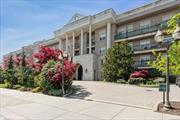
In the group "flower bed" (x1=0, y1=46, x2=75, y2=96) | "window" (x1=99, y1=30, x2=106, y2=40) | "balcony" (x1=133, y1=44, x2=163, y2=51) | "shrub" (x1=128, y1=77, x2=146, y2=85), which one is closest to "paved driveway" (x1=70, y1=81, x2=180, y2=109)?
"flower bed" (x1=0, y1=46, x2=75, y2=96)

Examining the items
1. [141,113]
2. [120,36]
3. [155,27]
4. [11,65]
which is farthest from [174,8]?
[11,65]

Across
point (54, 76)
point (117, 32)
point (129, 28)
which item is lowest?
point (54, 76)

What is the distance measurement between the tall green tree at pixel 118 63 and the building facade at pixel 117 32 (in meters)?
4.20

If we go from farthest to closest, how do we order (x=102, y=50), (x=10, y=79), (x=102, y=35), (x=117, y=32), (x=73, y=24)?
(x=73, y=24) < (x=102, y=35) < (x=102, y=50) < (x=117, y=32) < (x=10, y=79)

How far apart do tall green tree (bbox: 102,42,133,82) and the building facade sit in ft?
13.8

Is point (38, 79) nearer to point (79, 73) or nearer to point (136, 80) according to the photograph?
point (136, 80)

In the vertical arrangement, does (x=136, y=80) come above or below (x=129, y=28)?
below

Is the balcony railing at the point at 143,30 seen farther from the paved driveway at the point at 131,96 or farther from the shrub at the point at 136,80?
the paved driveway at the point at 131,96

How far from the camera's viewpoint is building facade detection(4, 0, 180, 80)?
3022cm

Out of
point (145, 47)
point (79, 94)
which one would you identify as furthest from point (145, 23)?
point (79, 94)

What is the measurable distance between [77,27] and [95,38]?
4137 millimetres

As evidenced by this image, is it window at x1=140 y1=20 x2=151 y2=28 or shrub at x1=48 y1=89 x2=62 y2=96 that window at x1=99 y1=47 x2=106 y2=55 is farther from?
shrub at x1=48 y1=89 x2=62 y2=96

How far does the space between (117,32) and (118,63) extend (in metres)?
9.86

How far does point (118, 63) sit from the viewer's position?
28.0m
